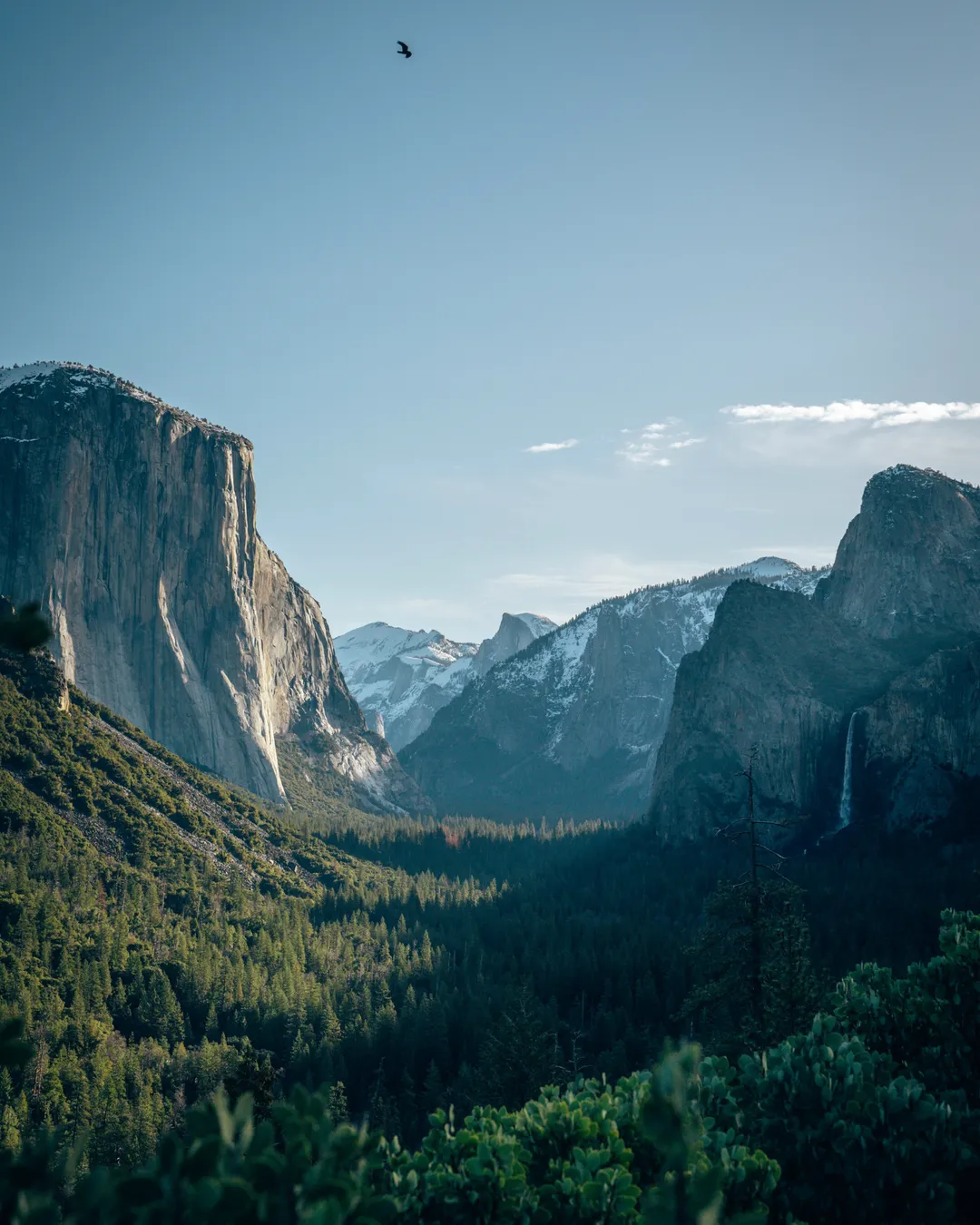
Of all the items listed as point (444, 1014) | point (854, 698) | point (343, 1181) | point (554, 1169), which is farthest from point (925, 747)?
point (343, 1181)

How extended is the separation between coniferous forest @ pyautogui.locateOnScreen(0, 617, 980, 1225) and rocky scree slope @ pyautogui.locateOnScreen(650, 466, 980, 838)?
10.0m

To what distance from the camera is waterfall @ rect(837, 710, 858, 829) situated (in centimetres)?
14688

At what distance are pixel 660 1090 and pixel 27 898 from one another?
335ft

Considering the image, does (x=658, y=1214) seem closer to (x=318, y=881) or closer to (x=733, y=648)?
(x=318, y=881)

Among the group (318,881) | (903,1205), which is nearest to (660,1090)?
(903,1205)

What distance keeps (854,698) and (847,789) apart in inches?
772

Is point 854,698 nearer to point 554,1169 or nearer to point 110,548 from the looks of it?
point 110,548

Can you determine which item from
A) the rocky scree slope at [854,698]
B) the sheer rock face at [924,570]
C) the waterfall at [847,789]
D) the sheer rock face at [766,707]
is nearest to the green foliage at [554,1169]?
the rocky scree slope at [854,698]

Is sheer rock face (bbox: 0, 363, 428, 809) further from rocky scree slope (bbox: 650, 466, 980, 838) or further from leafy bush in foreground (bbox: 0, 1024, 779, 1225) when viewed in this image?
A: leafy bush in foreground (bbox: 0, 1024, 779, 1225)

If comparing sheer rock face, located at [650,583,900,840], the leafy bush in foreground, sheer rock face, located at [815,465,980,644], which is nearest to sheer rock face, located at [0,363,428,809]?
sheer rock face, located at [650,583,900,840]

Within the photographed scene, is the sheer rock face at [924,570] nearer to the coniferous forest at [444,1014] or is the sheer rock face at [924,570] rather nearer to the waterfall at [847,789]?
the waterfall at [847,789]

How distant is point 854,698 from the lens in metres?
162

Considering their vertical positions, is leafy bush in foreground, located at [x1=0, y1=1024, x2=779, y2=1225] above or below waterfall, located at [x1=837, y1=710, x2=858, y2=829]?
above

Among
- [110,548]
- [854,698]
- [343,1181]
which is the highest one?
[110,548]
